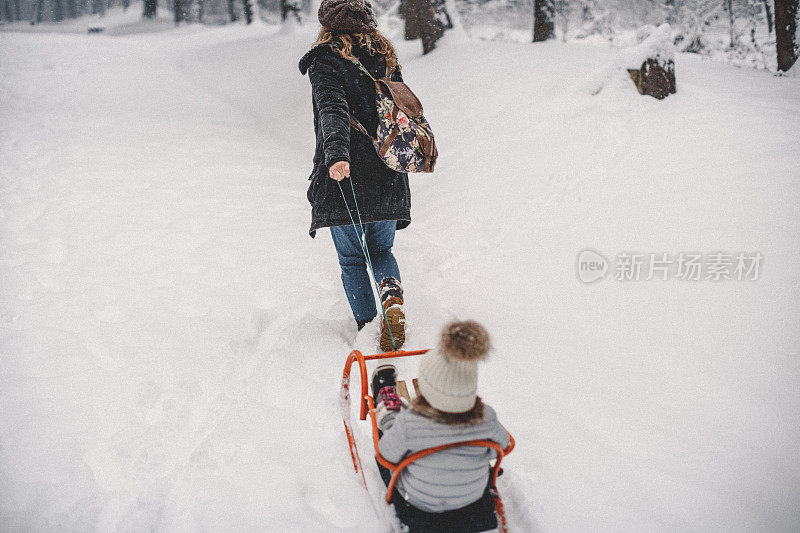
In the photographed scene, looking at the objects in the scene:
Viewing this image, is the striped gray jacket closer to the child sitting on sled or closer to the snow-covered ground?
the child sitting on sled

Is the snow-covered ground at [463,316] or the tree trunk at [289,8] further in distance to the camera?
the tree trunk at [289,8]

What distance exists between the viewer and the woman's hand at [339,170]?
2.23 meters

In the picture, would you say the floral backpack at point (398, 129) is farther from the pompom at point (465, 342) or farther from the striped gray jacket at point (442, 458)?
the striped gray jacket at point (442, 458)

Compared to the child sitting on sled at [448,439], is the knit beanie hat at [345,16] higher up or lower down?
higher up

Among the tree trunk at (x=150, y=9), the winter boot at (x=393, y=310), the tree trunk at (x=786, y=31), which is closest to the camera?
the winter boot at (x=393, y=310)

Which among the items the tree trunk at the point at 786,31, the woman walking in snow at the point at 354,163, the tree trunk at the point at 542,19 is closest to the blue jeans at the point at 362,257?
the woman walking in snow at the point at 354,163

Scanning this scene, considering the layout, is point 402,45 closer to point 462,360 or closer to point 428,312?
point 428,312

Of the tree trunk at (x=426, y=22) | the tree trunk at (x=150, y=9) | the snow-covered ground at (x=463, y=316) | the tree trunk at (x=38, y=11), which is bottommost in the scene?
the snow-covered ground at (x=463, y=316)

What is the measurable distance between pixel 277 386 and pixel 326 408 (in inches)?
13.8

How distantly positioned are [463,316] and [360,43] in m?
1.90

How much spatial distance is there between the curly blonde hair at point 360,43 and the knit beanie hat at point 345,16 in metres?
0.03

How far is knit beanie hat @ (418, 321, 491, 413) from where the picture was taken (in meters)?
1.46

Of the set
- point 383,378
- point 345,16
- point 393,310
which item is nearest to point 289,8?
point 345,16

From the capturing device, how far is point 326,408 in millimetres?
2488
